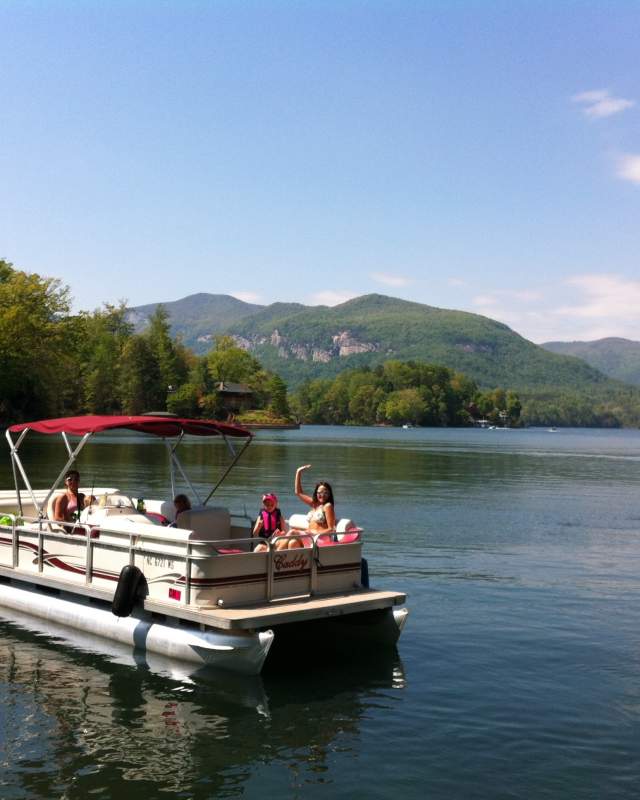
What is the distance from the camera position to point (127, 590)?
37.6 feet

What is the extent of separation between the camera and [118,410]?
458 feet

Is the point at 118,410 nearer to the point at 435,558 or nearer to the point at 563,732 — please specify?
the point at 435,558

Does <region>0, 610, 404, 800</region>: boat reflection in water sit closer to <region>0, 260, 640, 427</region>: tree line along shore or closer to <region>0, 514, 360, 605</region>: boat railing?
<region>0, 514, 360, 605</region>: boat railing

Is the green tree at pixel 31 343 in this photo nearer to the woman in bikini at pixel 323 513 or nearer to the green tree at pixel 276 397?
the woman in bikini at pixel 323 513

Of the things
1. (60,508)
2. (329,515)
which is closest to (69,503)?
(60,508)

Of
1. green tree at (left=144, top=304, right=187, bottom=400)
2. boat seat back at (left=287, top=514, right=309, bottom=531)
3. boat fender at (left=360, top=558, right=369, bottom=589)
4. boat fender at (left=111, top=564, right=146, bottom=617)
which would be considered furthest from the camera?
Answer: green tree at (left=144, top=304, right=187, bottom=400)

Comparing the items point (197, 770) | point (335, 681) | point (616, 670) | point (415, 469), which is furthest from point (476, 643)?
point (415, 469)

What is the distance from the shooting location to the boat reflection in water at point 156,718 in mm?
8188

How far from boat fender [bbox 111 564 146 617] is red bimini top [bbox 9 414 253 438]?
2.02 metres

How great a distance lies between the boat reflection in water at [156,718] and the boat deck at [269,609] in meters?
0.74

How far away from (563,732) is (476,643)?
3.63 m

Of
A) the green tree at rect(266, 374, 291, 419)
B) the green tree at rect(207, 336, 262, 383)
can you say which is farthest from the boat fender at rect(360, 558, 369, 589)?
the green tree at rect(207, 336, 262, 383)

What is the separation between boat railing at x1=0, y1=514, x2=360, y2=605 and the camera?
10.8 m

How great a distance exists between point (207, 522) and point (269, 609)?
10.2 ft
